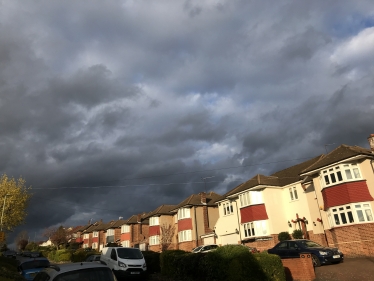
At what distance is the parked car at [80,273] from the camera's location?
265 inches

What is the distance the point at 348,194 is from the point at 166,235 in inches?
1266

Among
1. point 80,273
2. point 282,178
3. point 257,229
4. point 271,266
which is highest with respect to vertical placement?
point 282,178

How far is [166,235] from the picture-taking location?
4897 cm

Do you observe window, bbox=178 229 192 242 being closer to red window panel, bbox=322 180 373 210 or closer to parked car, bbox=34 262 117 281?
red window panel, bbox=322 180 373 210

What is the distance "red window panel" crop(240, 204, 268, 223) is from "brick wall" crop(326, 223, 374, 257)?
29.0 feet

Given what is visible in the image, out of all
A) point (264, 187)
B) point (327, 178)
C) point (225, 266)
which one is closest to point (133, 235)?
point (264, 187)

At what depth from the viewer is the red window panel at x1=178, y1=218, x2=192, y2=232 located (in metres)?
44.4

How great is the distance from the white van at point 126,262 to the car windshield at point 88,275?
9.52m

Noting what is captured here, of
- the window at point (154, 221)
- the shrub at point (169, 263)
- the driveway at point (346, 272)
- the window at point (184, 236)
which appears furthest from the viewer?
the window at point (154, 221)

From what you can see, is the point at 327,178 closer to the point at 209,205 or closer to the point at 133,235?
the point at 209,205

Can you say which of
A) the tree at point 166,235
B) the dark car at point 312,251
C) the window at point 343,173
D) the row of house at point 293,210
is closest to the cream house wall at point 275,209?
the row of house at point 293,210

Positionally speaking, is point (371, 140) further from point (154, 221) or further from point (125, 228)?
point (125, 228)

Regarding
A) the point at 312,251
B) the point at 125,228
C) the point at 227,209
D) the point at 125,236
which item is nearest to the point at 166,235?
the point at 227,209

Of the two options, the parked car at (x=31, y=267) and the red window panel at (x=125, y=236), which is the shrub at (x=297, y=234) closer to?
the parked car at (x=31, y=267)
